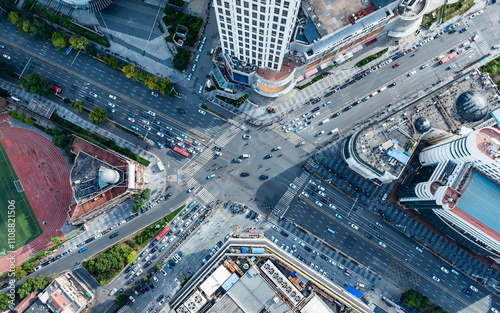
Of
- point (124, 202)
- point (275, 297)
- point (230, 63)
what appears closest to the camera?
point (275, 297)

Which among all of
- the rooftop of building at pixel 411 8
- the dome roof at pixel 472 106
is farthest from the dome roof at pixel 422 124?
the rooftop of building at pixel 411 8

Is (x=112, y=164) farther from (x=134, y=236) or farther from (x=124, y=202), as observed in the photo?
(x=134, y=236)

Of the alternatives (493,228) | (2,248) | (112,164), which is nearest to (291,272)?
(493,228)

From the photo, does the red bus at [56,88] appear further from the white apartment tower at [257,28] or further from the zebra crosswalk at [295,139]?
the zebra crosswalk at [295,139]

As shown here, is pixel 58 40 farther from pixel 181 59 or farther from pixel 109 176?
pixel 109 176

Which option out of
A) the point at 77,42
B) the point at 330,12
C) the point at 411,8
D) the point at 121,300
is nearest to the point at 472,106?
the point at 411,8

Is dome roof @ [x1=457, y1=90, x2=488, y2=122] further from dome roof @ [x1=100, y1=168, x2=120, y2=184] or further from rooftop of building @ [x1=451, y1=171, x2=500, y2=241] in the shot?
dome roof @ [x1=100, y1=168, x2=120, y2=184]
